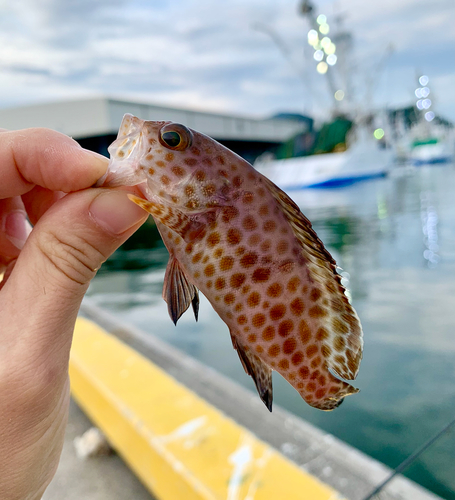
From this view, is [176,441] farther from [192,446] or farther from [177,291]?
[177,291]

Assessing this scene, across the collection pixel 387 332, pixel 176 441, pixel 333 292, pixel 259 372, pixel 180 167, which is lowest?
pixel 387 332

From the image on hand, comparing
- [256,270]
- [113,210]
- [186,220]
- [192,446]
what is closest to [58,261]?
[113,210]

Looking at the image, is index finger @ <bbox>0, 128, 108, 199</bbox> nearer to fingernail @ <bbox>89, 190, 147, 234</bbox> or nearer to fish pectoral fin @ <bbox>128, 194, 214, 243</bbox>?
fingernail @ <bbox>89, 190, 147, 234</bbox>

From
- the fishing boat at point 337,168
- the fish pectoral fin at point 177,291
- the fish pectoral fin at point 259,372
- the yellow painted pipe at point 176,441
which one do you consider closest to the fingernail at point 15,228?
the fish pectoral fin at point 177,291

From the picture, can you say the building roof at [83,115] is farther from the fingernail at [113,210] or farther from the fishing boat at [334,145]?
the fingernail at [113,210]

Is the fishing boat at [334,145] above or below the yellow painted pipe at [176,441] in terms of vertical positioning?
below

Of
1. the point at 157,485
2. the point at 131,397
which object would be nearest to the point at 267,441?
the point at 157,485

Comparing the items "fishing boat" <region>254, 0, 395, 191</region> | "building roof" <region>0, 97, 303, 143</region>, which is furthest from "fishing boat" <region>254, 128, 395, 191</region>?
"building roof" <region>0, 97, 303, 143</region>
